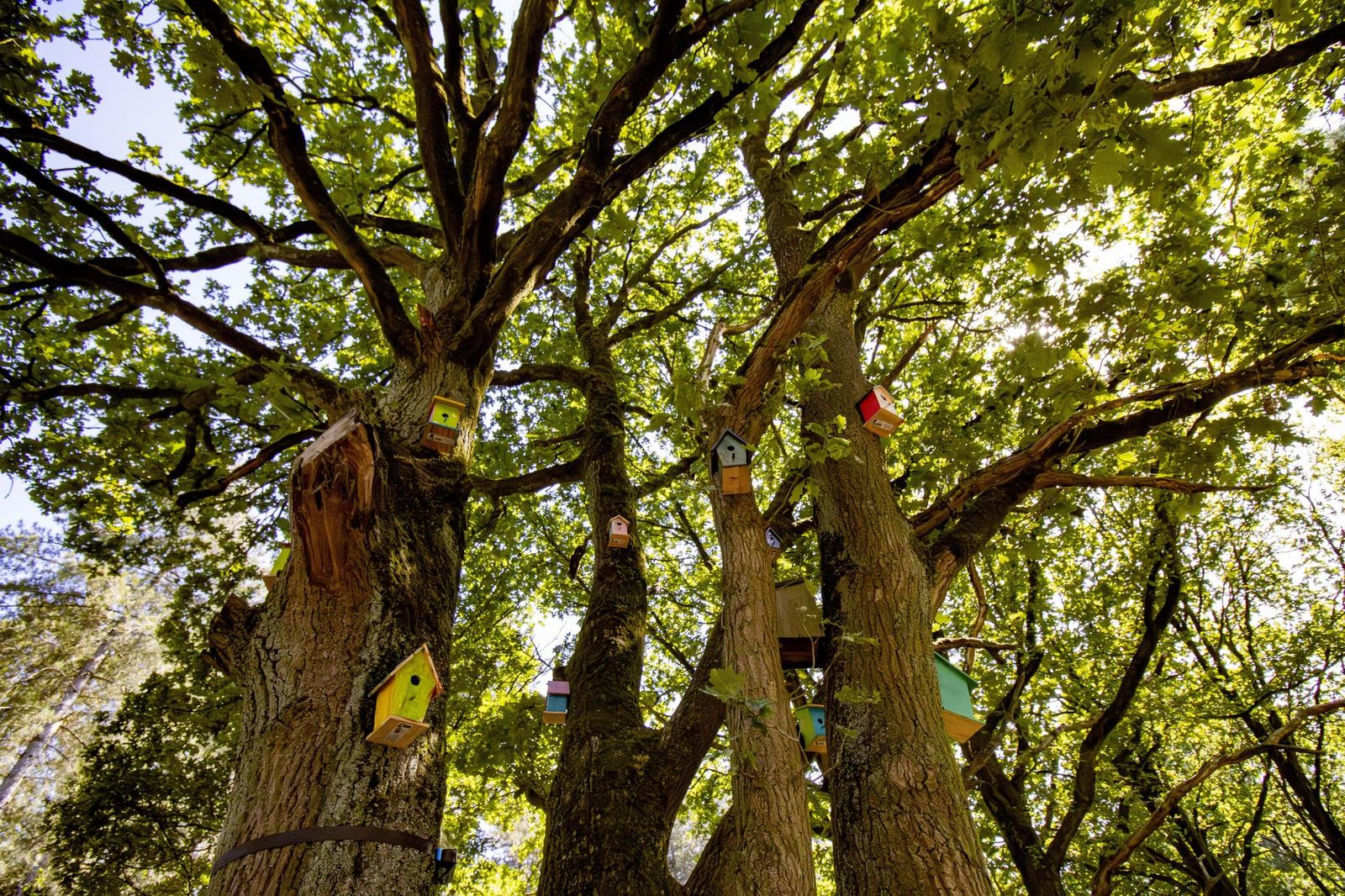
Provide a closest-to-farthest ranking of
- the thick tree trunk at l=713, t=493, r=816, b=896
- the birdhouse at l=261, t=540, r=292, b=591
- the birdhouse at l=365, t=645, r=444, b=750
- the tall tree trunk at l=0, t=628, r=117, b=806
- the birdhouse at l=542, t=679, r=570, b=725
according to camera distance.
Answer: the thick tree trunk at l=713, t=493, r=816, b=896 < the birdhouse at l=365, t=645, r=444, b=750 < the birdhouse at l=261, t=540, r=292, b=591 < the birdhouse at l=542, t=679, r=570, b=725 < the tall tree trunk at l=0, t=628, r=117, b=806

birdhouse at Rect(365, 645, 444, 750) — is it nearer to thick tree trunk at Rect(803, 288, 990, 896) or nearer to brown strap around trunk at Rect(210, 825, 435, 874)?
brown strap around trunk at Rect(210, 825, 435, 874)

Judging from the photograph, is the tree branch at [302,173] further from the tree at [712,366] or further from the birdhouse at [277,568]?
the birdhouse at [277,568]

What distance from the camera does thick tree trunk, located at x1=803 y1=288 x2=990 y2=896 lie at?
2.41m

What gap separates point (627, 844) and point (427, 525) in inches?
78.2

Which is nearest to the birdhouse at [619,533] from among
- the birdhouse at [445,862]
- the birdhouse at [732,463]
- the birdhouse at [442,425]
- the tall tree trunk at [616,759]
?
the tall tree trunk at [616,759]

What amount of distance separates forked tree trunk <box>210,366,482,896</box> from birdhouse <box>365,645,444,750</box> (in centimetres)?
6

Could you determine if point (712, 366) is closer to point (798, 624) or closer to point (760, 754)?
point (798, 624)

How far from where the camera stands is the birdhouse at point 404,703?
2.56m

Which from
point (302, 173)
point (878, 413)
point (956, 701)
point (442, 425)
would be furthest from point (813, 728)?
point (302, 173)

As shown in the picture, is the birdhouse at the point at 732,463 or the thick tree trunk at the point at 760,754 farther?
the birdhouse at the point at 732,463

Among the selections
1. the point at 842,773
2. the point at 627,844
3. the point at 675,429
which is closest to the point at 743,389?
the point at 675,429

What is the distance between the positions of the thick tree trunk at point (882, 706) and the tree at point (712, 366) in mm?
17

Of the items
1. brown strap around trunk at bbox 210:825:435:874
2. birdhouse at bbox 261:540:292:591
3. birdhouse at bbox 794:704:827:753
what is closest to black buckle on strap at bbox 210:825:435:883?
brown strap around trunk at bbox 210:825:435:874

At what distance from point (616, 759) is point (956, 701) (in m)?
1.89
